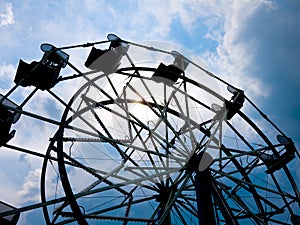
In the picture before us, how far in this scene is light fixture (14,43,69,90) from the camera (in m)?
11.8

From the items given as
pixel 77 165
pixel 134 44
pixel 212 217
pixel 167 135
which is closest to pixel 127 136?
pixel 167 135

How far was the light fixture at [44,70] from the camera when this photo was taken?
1177 centimetres

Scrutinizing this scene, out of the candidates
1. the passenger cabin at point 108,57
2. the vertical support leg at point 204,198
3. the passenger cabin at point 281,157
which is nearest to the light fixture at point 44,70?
the passenger cabin at point 108,57

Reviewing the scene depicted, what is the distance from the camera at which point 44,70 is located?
12047mm

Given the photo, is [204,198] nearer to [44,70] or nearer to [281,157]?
[281,157]

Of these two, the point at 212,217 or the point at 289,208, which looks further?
the point at 289,208

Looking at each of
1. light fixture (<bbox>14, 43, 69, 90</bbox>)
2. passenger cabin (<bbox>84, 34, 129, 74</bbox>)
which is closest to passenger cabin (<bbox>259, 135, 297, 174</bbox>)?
passenger cabin (<bbox>84, 34, 129, 74</bbox>)

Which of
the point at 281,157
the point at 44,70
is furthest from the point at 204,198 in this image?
the point at 44,70

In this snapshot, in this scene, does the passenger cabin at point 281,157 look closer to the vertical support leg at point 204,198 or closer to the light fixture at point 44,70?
the vertical support leg at point 204,198

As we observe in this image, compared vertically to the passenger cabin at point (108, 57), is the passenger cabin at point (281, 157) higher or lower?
lower

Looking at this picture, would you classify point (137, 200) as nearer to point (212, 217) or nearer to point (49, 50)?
point (212, 217)

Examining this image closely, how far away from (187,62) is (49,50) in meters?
8.02

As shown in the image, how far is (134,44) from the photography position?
579 inches

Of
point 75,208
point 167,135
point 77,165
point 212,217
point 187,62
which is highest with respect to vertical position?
point 187,62
